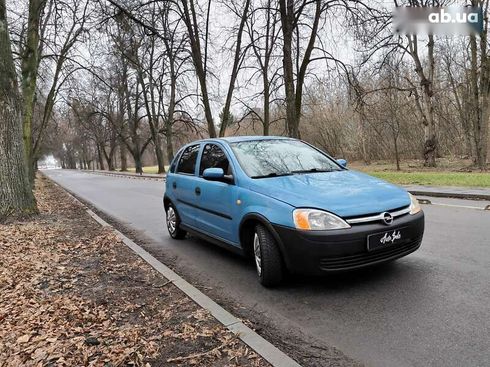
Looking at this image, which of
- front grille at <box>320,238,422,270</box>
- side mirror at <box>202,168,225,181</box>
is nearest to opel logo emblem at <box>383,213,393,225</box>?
front grille at <box>320,238,422,270</box>

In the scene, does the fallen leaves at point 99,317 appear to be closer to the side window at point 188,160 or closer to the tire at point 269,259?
the tire at point 269,259

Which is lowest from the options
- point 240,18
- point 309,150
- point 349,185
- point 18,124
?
point 349,185

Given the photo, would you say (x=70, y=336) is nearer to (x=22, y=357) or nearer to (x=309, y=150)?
(x=22, y=357)

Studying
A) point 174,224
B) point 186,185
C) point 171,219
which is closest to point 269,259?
point 186,185

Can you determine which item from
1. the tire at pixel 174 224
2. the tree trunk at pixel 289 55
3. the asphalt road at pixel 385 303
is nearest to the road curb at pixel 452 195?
the asphalt road at pixel 385 303

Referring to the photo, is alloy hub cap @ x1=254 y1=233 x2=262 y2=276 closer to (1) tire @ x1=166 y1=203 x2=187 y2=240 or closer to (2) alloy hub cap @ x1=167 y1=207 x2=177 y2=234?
(1) tire @ x1=166 y1=203 x2=187 y2=240

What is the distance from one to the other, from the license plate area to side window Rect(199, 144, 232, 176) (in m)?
2.08

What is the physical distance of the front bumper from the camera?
157 inches

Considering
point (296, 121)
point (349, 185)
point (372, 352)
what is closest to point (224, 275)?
point (349, 185)

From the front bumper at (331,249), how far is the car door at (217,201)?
103cm

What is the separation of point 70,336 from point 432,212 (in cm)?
770

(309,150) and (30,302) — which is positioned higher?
(309,150)

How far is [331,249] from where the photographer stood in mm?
3998

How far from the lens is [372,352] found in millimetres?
3104
